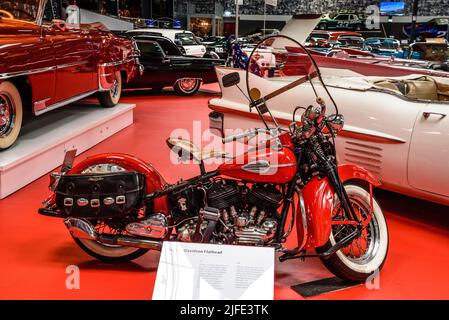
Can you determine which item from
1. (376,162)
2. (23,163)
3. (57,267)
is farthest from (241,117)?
(57,267)

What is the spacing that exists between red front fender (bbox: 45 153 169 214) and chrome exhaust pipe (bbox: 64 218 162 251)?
0.20 meters

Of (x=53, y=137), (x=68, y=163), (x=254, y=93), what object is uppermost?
(x=254, y=93)

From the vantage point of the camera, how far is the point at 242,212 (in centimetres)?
259

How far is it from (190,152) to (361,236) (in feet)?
3.61

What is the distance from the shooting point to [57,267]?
9.29 ft

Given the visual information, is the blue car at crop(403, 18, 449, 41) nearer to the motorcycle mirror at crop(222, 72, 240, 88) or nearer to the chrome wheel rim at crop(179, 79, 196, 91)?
the chrome wheel rim at crop(179, 79, 196, 91)

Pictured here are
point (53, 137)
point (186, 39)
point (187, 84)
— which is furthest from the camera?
point (186, 39)

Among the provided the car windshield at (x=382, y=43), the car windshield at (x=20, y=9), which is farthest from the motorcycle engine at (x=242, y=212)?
the car windshield at (x=382, y=43)

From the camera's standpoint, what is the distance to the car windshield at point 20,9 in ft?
15.9

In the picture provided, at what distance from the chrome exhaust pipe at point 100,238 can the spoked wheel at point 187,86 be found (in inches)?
285

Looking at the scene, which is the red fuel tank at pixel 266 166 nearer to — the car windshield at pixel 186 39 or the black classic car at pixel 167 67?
the black classic car at pixel 167 67

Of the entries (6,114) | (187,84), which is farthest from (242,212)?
(187,84)

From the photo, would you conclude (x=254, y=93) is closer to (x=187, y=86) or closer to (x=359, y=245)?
(x=359, y=245)
